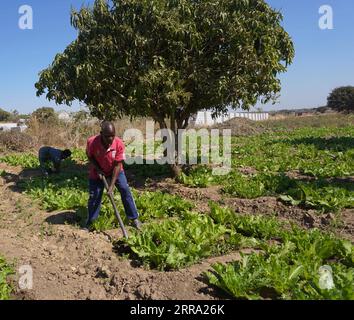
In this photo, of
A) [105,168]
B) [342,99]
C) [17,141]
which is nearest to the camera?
[105,168]

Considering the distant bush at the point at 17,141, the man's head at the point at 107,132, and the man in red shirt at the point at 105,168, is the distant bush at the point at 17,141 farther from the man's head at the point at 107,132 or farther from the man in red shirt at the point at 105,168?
the man's head at the point at 107,132

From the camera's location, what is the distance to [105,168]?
6.14 meters

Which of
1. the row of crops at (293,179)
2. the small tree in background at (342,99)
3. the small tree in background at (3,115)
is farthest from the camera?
the small tree in background at (3,115)

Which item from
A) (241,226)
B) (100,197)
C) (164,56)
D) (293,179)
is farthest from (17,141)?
(241,226)

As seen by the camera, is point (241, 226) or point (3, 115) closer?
point (241, 226)

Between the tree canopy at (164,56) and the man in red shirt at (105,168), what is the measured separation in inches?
98.1

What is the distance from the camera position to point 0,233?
21.7ft

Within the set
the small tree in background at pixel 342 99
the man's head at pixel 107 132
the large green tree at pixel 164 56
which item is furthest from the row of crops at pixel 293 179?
the small tree in background at pixel 342 99

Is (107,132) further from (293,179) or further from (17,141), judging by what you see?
(17,141)

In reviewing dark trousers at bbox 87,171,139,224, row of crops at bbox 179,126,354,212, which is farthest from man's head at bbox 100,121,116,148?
row of crops at bbox 179,126,354,212

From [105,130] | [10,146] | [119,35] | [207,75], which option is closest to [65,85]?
[119,35]

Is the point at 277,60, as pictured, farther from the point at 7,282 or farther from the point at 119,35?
the point at 7,282

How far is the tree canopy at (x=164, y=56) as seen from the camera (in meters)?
8.33
